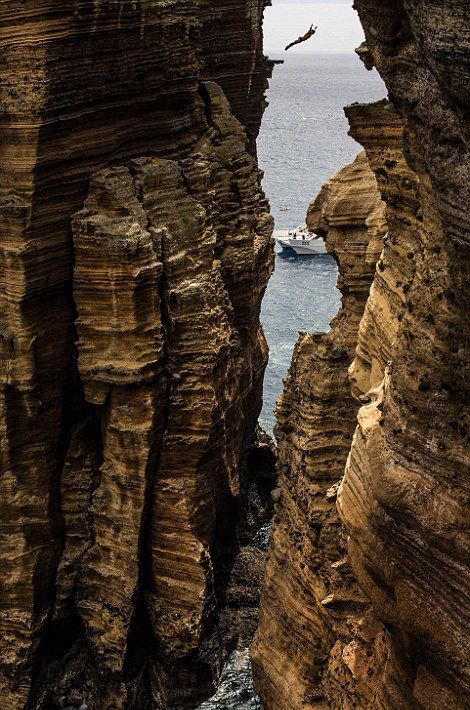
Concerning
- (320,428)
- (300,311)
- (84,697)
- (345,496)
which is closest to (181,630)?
(84,697)

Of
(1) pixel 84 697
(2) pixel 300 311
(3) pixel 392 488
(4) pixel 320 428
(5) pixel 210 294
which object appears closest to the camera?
(3) pixel 392 488

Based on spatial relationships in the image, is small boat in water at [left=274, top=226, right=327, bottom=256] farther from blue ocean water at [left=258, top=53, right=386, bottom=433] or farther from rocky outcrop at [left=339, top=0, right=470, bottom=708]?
rocky outcrop at [left=339, top=0, right=470, bottom=708]

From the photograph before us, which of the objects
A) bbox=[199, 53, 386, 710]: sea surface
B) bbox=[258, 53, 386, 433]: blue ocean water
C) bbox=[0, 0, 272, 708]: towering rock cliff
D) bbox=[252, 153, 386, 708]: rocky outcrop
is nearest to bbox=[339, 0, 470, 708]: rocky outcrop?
bbox=[252, 153, 386, 708]: rocky outcrop

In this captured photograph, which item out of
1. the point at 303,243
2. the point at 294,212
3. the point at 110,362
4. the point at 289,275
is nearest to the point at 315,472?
the point at 110,362

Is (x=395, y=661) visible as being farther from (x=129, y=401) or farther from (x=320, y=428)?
(x=129, y=401)

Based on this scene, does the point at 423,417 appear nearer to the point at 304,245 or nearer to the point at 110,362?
the point at 110,362

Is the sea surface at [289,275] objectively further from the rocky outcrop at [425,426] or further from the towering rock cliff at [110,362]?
the rocky outcrop at [425,426]
